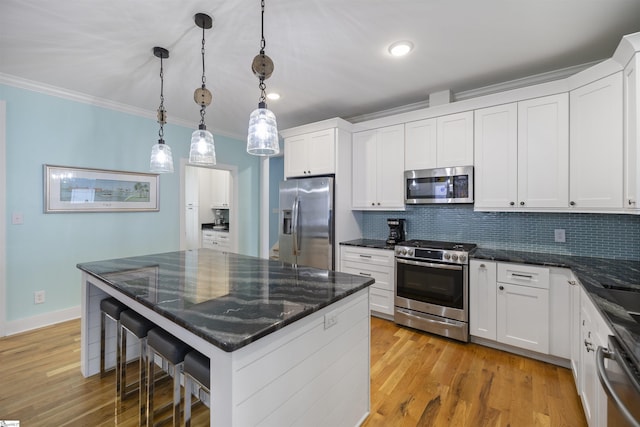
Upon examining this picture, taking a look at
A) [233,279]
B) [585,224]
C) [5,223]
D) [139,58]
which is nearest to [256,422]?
[233,279]

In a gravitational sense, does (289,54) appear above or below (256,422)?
above

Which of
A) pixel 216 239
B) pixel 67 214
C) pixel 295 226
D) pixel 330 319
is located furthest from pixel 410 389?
pixel 216 239

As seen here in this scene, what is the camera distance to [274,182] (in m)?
6.34

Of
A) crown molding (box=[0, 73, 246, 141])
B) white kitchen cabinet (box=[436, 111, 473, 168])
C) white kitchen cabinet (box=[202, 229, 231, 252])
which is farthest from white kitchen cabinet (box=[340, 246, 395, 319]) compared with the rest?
crown molding (box=[0, 73, 246, 141])

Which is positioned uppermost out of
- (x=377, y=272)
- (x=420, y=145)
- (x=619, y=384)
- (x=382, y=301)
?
(x=420, y=145)

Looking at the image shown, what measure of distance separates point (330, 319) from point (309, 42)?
6.51 feet

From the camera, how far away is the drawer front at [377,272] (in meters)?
3.16

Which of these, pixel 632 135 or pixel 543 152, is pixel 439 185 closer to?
pixel 543 152

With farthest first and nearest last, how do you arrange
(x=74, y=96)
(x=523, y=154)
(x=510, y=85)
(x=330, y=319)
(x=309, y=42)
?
(x=74, y=96), (x=510, y=85), (x=523, y=154), (x=309, y=42), (x=330, y=319)

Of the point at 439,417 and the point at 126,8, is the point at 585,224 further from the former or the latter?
the point at 126,8

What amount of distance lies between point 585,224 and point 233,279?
10.0ft

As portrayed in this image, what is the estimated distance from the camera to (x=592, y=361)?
57.2 inches

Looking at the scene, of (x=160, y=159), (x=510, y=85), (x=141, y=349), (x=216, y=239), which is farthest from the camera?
(x=216, y=239)

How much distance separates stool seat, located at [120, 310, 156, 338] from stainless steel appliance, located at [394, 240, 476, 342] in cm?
231
